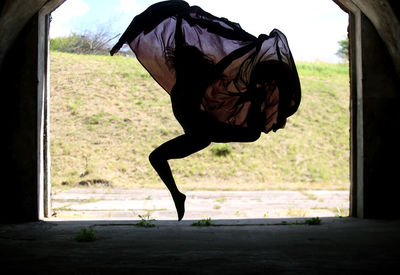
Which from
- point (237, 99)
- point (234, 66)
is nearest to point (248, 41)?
point (234, 66)

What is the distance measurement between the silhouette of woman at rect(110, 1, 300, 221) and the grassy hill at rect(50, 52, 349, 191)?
1140cm

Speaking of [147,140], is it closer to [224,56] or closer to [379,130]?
[379,130]

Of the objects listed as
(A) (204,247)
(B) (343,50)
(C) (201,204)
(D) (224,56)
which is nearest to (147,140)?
(C) (201,204)

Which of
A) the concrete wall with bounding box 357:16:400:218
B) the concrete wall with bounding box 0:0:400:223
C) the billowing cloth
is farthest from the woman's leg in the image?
the concrete wall with bounding box 357:16:400:218

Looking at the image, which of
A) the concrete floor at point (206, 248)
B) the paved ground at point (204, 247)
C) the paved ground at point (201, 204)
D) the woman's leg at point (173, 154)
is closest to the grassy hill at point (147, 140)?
the paved ground at point (201, 204)

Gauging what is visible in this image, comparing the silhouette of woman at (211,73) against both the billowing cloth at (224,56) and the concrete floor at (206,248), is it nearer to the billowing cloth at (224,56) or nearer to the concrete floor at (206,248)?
the billowing cloth at (224,56)

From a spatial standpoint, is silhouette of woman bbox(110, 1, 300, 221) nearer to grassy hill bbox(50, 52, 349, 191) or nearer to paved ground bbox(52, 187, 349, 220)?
paved ground bbox(52, 187, 349, 220)

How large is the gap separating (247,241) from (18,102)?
4.29m

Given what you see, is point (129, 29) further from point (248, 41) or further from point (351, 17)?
point (351, 17)

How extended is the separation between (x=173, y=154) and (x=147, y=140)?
49.2ft

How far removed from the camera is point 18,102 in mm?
7191

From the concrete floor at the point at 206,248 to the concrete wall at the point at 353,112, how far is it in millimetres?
497

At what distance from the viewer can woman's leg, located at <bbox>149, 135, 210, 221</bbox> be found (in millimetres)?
4773

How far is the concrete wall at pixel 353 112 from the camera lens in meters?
7.11
